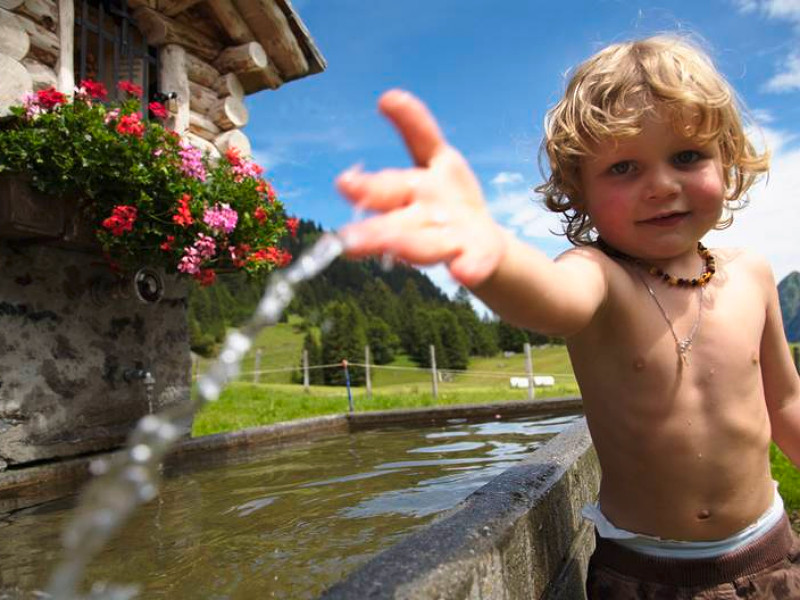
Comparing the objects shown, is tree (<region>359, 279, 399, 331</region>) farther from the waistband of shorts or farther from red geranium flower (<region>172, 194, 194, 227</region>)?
the waistband of shorts

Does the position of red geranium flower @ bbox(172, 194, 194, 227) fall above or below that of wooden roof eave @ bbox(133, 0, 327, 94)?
below

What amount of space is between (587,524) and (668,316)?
1.06 meters

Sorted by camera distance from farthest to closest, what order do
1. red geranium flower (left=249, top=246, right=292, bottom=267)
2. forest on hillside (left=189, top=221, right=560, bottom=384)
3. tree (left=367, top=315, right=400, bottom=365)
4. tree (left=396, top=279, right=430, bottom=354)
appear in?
1. tree (left=396, top=279, right=430, bottom=354)
2. tree (left=367, top=315, right=400, bottom=365)
3. forest on hillside (left=189, top=221, right=560, bottom=384)
4. red geranium flower (left=249, top=246, right=292, bottom=267)

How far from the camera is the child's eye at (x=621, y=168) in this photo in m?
1.39

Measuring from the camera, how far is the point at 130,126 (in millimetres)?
4656

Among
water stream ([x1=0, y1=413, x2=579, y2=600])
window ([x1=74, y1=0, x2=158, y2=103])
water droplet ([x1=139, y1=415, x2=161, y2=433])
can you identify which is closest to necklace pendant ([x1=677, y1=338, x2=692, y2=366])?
water droplet ([x1=139, y1=415, x2=161, y2=433])

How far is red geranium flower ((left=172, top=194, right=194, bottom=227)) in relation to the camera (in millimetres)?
4759

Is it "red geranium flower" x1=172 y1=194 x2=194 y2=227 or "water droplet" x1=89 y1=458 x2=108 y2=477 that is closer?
"water droplet" x1=89 y1=458 x2=108 y2=477

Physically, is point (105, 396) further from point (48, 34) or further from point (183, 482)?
point (48, 34)

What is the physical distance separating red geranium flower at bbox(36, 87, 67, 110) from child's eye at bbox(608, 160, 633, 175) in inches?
174

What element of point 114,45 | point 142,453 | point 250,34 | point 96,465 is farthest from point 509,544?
point 250,34

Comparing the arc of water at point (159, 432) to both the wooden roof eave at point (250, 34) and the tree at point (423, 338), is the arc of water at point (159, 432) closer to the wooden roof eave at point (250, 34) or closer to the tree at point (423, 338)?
the wooden roof eave at point (250, 34)

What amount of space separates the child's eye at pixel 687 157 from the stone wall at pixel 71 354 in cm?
481

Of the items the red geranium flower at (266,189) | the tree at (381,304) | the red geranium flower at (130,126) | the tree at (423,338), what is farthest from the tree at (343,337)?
the red geranium flower at (130,126)
